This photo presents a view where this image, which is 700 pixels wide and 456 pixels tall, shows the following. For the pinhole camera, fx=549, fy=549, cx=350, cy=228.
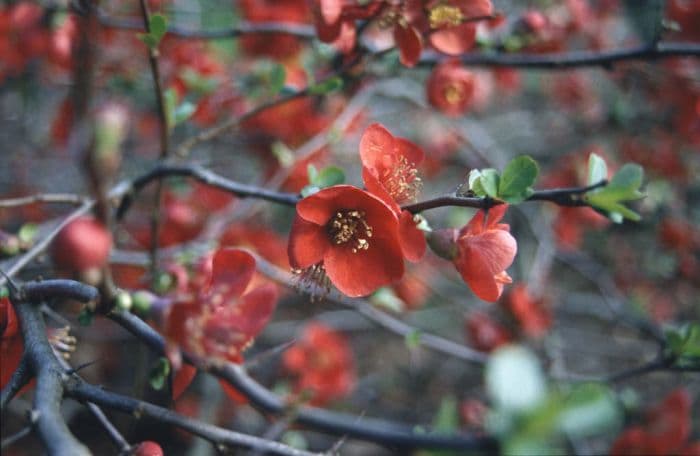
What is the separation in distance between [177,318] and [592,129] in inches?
94.3

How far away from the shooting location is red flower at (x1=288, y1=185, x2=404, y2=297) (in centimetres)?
69

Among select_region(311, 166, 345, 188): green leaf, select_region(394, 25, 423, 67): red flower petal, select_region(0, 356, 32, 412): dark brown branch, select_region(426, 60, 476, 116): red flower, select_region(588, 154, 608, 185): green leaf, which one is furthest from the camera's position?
select_region(426, 60, 476, 116): red flower

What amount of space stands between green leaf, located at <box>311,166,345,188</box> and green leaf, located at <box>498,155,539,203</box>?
23cm

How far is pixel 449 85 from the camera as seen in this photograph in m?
1.31

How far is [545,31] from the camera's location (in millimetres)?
1282

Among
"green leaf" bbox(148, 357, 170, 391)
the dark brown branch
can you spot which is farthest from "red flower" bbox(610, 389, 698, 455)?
the dark brown branch

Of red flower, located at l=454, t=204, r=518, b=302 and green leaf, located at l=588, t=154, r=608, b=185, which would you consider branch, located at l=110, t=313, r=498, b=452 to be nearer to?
red flower, located at l=454, t=204, r=518, b=302

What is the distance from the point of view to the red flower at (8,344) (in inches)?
26.3

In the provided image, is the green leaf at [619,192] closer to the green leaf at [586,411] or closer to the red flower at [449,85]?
the green leaf at [586,411]

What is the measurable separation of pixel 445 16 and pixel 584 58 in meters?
0.46

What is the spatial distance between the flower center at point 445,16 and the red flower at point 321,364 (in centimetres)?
118

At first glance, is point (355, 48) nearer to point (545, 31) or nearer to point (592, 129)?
point (545, 31)

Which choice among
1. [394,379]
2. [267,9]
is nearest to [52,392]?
[267,9]

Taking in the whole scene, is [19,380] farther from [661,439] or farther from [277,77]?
[661,439]
